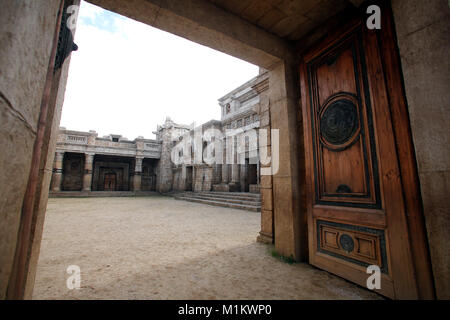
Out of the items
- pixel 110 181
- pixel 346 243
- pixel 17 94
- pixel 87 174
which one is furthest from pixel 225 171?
pixel 110 181

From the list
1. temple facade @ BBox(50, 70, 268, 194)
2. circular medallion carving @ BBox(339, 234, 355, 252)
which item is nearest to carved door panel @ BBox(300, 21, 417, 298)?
circular medallion carving @ BBox(339, 234, 355, 252)

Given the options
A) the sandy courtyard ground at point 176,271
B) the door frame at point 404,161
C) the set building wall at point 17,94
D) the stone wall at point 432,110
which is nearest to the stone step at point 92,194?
the sandy courtyard ground at point 176,271

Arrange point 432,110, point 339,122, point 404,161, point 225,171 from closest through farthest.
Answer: point 432,110, point 404,161, point 339,122, point 225,171

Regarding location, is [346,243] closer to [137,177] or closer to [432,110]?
[432,110]

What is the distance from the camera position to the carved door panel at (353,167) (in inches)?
69.6

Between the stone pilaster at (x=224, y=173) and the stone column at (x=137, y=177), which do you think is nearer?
the stone pilaster at (x=224, y=173)

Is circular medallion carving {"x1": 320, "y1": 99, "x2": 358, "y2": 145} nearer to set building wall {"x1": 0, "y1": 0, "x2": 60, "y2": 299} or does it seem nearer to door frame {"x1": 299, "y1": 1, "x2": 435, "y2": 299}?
door frame {"x1": 299, "y1": 1, "x2": 435, "y2": 299}

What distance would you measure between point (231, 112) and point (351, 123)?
14599 mm

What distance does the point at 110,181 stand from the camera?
21.2 m

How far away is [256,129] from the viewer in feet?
42.2

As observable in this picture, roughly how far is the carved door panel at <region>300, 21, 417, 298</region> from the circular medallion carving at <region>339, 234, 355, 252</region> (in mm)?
11

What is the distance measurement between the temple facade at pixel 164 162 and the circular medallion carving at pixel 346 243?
9.28 meters

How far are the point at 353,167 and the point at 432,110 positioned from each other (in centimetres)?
84

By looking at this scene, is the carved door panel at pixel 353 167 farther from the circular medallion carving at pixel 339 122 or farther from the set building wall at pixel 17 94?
the set building wall at pixel 17 94
